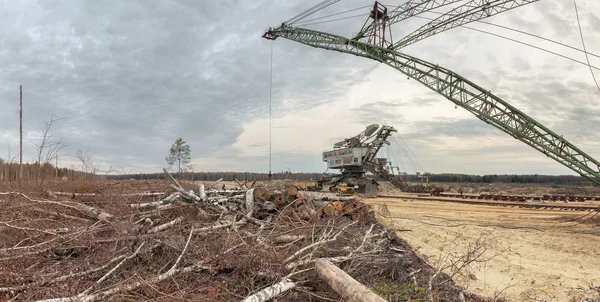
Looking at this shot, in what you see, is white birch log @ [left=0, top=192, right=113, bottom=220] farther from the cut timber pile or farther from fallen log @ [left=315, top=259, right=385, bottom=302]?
fallen log @ [left=315, top=259, right=385, bottom=302]

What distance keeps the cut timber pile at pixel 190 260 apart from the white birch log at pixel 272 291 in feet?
0.04

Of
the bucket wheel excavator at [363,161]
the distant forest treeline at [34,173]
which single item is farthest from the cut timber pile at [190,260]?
the bucket wheel excavator at [363,161]

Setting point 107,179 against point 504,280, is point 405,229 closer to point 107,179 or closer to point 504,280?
point 504,280

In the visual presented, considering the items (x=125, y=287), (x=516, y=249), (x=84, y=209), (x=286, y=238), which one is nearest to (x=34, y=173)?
(x=84, y=209)

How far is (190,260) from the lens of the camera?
5.42m

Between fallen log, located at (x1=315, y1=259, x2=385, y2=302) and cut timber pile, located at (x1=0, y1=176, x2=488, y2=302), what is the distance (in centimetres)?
1

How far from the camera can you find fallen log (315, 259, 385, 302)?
13.2 ft

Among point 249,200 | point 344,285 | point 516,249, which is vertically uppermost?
point 249,200

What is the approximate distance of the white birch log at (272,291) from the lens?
14.3 ft

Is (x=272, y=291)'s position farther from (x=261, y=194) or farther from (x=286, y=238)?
(x=261, y=194)

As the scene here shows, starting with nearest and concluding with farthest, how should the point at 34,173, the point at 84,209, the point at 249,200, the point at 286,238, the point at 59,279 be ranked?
1. the point at 59,279
2. the point at 286,238
3. the point at 84,209
4. the point at 249,200
5. the point at 34,173

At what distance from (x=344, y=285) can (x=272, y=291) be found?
33.6 inches

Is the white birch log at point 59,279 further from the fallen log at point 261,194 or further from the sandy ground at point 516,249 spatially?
the sandy ground at point 516,249

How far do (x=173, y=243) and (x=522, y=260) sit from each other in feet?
21.5
